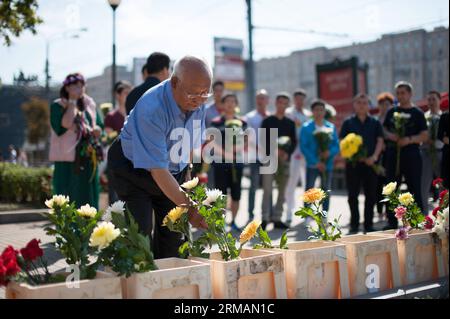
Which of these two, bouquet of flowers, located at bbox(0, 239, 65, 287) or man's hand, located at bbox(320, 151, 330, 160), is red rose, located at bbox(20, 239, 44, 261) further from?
man's hand, located at bbox(320, 151, 330, 160)

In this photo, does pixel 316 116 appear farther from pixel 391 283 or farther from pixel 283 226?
pixel 391 283

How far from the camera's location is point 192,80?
12.7ft

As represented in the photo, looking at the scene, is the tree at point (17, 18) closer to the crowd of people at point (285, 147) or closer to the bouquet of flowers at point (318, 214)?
the crowd of people at point (285, 147)

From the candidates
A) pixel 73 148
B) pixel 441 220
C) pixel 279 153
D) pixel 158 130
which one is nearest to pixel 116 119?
pixel 73 148

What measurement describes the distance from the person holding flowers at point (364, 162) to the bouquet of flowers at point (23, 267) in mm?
6218

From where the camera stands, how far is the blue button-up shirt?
398 cm

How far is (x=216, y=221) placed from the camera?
3850 mm

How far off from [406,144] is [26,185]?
735 cm

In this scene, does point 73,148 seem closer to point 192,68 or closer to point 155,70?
point 155,70

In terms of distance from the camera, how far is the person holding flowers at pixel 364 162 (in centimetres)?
900

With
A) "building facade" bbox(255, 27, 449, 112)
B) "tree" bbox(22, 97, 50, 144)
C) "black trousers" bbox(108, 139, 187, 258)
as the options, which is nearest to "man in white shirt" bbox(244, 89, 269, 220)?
"black trousers" bbox(108, 139, 187, 258)

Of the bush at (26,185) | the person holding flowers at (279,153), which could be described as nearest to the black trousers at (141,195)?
the person holding flowers at (279,153)
